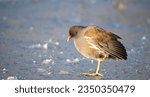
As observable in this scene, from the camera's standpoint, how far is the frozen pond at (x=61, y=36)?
851 centimetres

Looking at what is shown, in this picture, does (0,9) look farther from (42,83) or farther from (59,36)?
(42,83)

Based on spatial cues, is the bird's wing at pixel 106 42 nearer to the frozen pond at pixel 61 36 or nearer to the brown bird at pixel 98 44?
the brown bird at pixel 98 44

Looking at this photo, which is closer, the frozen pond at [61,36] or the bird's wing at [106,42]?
the bird's wing at [106,42]

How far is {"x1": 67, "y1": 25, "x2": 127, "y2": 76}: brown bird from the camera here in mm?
8094

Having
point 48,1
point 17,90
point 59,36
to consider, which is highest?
A: point 48,1

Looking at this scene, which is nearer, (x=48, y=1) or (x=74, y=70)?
(x=74, y=70)

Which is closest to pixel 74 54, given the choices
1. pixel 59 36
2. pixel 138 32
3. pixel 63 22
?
pixel 59 36

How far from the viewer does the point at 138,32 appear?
1258 centimetres

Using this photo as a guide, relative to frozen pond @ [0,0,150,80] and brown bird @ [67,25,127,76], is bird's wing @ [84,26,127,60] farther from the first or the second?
frozen pond @ [0,0,150,80]

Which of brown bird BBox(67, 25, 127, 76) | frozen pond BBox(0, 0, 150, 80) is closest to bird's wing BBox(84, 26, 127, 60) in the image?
brown bird BBox(67, 25, 127, 76)

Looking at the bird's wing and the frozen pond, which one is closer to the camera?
the bird's wing

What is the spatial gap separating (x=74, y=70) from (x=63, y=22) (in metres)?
5.60

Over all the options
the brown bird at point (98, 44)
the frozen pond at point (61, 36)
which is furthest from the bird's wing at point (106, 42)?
the frozen pond at point (61, 36)

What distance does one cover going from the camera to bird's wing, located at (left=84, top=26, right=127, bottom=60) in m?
8.08
